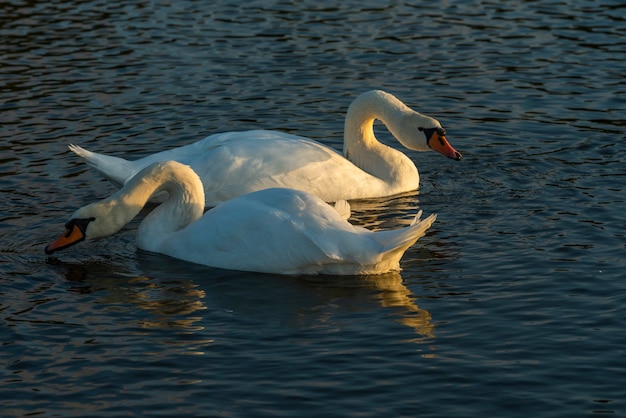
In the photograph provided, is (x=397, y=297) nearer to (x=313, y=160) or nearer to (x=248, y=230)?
(x=248, y=230)

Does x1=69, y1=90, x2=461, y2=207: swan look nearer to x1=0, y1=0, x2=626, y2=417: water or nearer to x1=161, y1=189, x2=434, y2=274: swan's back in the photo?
x1=0, y1=0, x2=626, y2=417: water

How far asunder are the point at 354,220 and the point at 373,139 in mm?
1741

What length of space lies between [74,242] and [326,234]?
7.79 ft

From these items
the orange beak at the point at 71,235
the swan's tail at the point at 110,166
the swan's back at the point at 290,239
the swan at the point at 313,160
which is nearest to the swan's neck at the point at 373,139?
the swan at the point at 313,160

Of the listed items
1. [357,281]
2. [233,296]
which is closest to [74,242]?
[233,296]

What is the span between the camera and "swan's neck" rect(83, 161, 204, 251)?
11766 millimetres

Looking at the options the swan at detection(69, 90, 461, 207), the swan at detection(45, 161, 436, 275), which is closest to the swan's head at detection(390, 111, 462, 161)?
the swan at detection(69, 90, 461, 207)

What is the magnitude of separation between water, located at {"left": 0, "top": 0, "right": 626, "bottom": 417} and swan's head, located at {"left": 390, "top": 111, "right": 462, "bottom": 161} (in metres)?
0.38

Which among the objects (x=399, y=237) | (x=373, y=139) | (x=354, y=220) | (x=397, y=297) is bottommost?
(x=354, y=220)

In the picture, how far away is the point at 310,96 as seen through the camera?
16672 mm

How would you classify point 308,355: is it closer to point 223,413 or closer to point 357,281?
point 223,413

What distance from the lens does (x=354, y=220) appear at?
13000 millimetres

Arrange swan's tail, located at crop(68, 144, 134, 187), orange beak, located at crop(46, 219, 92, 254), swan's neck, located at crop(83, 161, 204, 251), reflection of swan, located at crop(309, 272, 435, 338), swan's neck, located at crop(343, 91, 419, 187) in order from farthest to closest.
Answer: swan's neck, located at crop(343, 91, 419, 187) < swan's tail, located at crop(68, 144, 134, 187) < swan's neck, located at crop(83, 161, 204, 251) < orange beak, located at crop(46, 219, 92, 254) < reflection of swan, located at crop(309, 272, 435, 338)

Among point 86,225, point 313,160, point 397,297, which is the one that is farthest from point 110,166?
point 397,297
